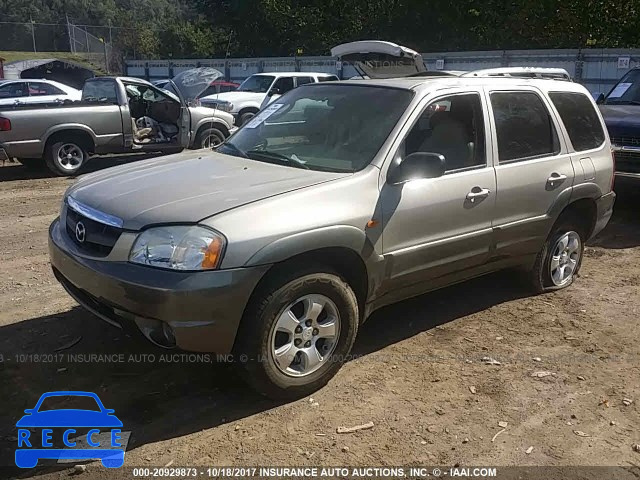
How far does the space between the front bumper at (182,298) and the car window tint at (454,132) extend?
5.18 ft

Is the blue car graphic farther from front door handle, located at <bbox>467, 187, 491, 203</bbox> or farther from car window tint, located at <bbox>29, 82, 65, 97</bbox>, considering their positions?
car window tint, located at <bbox>29, 82, 65, 97</bbox>

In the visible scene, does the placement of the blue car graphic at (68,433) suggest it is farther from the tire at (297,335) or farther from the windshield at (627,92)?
the windshield at (627,92)

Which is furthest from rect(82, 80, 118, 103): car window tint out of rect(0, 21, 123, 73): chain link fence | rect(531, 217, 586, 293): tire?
rect(0, 21, 123, 73): chain link fence

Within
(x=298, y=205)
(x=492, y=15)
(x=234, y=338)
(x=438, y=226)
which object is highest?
(x=492, y=15)

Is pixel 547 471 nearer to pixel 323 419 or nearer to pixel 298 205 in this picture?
pixel 323 419

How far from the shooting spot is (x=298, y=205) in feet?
11.4

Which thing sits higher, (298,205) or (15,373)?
(298,205)

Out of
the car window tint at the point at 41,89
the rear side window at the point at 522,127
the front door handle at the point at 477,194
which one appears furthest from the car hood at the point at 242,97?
the front door handle at the point at 477,194

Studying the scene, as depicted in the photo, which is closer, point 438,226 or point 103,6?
point 438,226

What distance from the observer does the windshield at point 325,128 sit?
4055 mm

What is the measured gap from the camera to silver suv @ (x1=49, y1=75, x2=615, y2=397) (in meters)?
3.26

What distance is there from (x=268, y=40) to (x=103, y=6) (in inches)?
1368

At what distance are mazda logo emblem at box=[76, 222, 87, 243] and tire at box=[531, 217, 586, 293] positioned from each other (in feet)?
11.5

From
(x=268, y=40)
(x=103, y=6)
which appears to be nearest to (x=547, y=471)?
(x=268, y=40)
